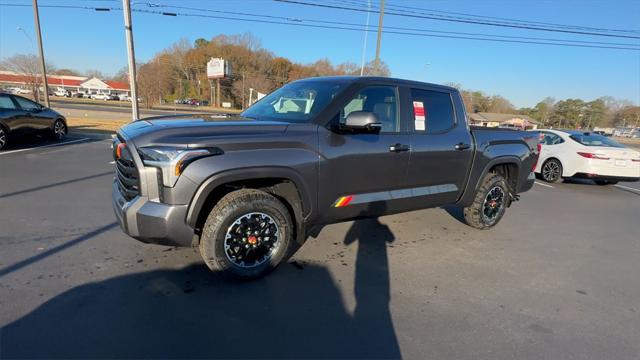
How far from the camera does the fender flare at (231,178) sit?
2822 millimetres

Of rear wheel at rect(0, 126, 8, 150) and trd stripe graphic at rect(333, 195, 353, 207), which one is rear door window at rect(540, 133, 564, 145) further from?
rear wheel at rect(0, 126, 8, 150)

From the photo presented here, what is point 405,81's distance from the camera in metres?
4.09

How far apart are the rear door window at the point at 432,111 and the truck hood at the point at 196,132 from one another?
1.67m

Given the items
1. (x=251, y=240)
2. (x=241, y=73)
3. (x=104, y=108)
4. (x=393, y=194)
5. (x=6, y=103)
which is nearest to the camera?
(x=251, y=240)

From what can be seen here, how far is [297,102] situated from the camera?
387 cm

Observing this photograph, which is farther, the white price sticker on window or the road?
the road

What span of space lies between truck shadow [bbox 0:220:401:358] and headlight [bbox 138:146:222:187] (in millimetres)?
1013

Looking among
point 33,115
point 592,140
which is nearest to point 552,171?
point 592,140

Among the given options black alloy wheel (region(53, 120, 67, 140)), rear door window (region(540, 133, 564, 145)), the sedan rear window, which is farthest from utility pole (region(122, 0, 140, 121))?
the sedan rear window

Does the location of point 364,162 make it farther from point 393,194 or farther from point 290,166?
point 290,166

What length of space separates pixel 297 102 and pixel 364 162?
3.29 ft

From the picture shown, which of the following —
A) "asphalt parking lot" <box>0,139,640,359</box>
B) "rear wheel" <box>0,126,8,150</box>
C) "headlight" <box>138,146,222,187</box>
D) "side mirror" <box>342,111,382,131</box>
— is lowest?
"asphalt parking lot" <box>0,139,640,359</box>

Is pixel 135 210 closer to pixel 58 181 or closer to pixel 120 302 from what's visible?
pixel 120 302

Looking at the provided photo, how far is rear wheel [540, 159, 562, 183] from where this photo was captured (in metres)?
9.61
